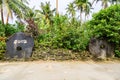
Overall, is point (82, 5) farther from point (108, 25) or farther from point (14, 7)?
point (108, 25)

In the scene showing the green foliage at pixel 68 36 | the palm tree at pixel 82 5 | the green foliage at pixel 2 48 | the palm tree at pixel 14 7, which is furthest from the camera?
the palm tree at pixel 82 5

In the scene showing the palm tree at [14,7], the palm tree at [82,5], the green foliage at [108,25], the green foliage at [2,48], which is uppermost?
the palm tree at [82,5]

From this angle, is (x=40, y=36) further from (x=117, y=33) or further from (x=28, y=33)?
(x=117, y=33)

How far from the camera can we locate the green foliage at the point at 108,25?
15.0 metres

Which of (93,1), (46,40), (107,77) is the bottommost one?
(107,77)

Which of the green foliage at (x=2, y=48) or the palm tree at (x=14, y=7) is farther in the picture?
the palm tree at (x=14, y=7)

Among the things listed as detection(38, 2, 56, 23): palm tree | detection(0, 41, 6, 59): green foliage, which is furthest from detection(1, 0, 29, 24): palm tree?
detection(38, 2, 56, 23): palm tree

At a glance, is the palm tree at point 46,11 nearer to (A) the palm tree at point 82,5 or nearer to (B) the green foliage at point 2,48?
(A) the palm tree at point 82,5

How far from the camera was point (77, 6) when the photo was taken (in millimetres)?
45094

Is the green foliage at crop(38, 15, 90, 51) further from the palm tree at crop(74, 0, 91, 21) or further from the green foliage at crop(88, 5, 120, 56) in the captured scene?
the palm tree at crop(74, 0, 91, 21)

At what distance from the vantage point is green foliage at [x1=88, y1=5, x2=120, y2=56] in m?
15.0

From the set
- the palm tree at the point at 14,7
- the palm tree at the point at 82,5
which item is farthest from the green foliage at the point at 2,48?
the palm tree at the point at 82,5

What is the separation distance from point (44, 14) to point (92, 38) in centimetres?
2229

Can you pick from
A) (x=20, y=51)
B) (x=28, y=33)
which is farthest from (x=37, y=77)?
(x=28, y=33)
